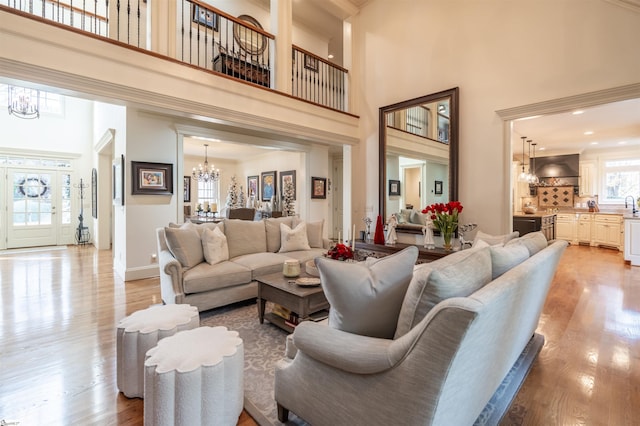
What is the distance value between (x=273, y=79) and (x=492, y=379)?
4313 mm

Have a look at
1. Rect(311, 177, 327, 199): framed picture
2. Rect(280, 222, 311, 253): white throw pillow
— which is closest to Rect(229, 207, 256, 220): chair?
Rect(311, 177, 327, 199): framed picture

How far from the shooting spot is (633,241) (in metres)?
5.55

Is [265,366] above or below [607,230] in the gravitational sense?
below

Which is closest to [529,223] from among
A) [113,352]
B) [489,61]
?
[489,61]

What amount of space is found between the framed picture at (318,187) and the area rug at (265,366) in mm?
3954

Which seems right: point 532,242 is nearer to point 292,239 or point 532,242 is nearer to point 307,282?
point 307,282

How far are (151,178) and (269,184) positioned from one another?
192 inches

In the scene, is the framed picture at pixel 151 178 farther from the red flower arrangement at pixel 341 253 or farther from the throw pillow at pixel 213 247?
the red flower arrangement at pixel 341 253

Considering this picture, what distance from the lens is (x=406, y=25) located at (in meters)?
4.71

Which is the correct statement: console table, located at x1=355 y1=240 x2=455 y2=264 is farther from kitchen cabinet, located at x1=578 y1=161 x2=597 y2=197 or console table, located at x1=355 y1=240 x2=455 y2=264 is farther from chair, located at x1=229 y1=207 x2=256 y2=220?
kitchen cabinet, located at x1=578 y1=161 x2=597 y2=197

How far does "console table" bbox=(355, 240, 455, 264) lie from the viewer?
12.2 ft

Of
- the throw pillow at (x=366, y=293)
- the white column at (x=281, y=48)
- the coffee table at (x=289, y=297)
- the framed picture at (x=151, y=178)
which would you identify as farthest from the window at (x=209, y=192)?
the throw pillow at (x=366, y=293)

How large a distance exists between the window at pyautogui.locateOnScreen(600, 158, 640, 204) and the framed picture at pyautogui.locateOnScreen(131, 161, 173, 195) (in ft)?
35.6

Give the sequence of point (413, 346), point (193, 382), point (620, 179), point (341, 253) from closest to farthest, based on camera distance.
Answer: point (413, 346) < point (193, 382) < point (341, 253) < point (620, 179)
